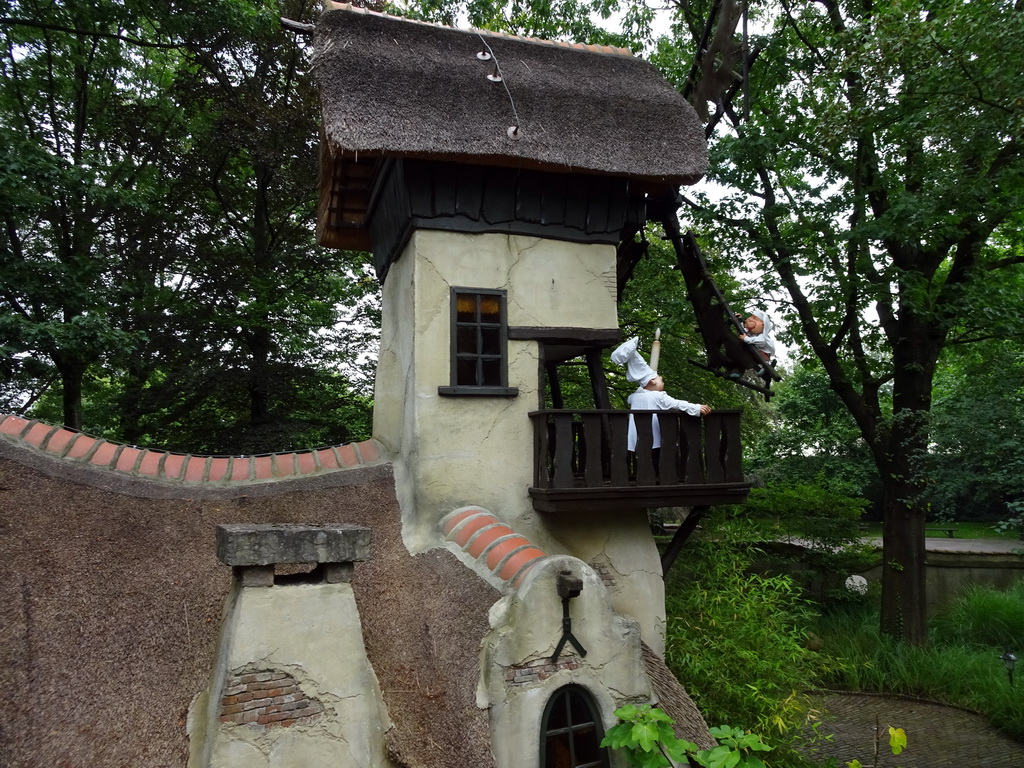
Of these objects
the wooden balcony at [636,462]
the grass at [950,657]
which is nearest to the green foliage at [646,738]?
the wooden balcony at [636,462]

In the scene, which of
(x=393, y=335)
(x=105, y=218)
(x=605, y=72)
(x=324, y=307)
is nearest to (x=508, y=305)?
(x=393, y=335)

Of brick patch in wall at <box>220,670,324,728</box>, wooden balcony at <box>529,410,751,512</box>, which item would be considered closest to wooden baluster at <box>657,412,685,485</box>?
wooden balcony at <box>529,410,751,512</box>

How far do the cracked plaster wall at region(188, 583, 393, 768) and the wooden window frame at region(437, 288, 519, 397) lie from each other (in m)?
2.48

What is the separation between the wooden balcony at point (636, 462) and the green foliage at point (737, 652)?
1.26 m

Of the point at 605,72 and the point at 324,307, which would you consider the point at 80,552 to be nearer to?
the point at 605,72

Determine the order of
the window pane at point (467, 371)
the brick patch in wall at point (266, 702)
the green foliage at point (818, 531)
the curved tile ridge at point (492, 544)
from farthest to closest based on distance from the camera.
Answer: the green foliage at point (818, 531) < the window pane at point (467, 371) < the curved tile ridge at point (492, 544) < the brick patch in wall at point (266, 702)

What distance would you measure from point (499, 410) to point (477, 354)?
55cm

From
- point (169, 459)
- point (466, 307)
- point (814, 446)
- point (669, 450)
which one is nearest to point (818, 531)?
point (814, 446)

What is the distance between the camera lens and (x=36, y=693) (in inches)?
149

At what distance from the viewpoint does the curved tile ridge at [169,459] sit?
5297 millimetres

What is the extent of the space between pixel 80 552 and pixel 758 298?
8.71 meters

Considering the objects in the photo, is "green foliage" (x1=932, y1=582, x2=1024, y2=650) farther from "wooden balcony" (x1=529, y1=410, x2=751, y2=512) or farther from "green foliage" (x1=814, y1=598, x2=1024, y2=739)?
"wooden balcony" (x1=529, y1=410, x2=751, y2=512)

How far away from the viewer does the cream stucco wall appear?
6102mm

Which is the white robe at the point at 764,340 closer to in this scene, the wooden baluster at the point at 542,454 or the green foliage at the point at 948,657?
the wooden baluster at the point at 542,454
